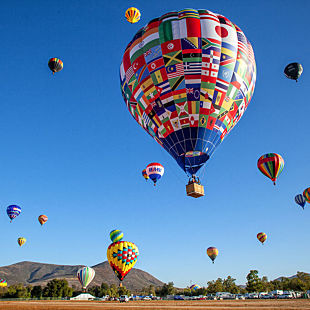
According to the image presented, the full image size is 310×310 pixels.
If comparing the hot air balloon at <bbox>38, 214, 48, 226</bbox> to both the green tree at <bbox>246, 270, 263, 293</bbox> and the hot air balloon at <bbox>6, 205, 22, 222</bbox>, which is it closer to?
the hot air balloon at <bbox>6, 205, 22, 222</bbox>

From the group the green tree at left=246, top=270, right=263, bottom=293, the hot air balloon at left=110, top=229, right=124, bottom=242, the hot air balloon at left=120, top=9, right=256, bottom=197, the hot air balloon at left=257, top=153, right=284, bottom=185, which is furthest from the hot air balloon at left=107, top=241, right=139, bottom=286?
the green tree at left=246, top=270, right=263, bottom=293

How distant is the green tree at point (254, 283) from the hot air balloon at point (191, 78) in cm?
6563

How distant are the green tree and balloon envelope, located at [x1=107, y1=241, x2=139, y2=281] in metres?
45.0

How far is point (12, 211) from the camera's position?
52.4 metres

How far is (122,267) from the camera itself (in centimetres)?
4241

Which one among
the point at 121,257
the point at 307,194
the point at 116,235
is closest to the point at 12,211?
the point at 116,235

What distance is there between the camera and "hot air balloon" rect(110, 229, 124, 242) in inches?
2125

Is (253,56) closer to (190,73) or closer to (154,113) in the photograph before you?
(190,73)

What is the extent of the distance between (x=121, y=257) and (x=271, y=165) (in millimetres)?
23277

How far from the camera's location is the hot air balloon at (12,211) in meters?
52.2

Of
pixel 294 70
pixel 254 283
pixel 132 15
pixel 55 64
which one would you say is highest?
pixel 55 64

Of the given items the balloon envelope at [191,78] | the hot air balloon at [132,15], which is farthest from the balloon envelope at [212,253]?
the hot air balloon at [132,15]

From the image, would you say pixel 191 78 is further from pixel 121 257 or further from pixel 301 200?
pixel 301 200

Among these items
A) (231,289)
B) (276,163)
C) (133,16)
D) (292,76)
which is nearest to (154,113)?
(133,16)
